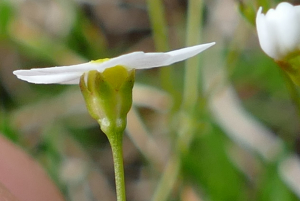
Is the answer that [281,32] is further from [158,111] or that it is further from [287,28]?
[158,111]

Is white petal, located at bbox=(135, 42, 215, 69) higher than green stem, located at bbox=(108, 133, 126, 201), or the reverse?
white petal, located at bbox=(135, 42, 215, 69)

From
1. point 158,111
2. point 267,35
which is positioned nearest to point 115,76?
point 267,35

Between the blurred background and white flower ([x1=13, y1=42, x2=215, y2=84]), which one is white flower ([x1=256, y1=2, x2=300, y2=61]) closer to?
white flower ([x1=13, y1=42, x2=215, y2=84])

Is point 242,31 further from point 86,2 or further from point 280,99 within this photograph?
point 86,2

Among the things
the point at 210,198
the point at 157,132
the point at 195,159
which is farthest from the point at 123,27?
the point at 210,198

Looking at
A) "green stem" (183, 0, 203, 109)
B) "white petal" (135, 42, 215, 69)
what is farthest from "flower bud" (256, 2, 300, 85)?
"green stem" (183, 0, 203, 109)
